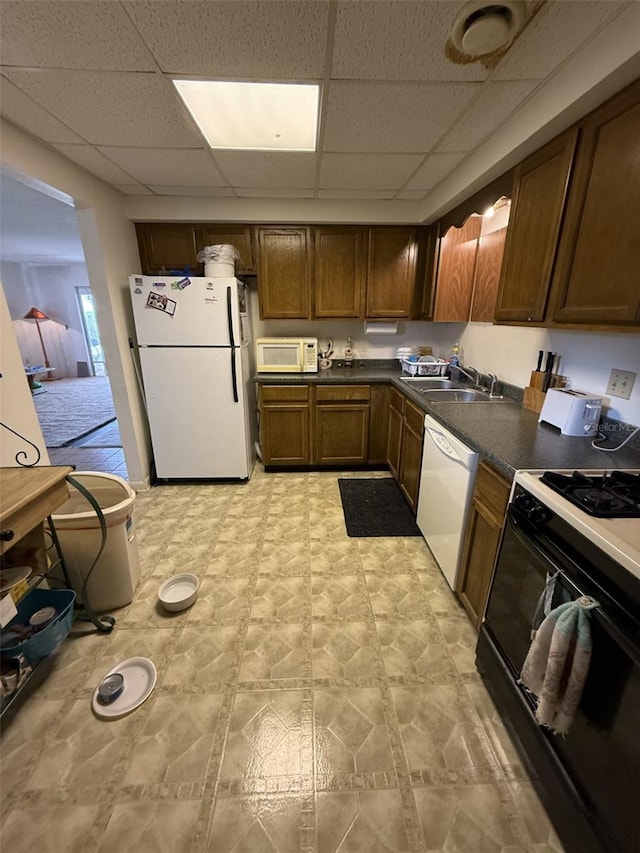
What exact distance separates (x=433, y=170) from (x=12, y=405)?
9.36 feet

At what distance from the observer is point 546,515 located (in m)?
1.06

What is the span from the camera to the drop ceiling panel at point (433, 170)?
2.07 meters

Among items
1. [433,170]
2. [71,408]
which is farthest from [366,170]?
[71,408]

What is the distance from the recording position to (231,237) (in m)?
2.96

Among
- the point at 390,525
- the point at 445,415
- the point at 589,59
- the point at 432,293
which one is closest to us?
the point at 589,59

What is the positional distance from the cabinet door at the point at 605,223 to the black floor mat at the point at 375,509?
1648mm

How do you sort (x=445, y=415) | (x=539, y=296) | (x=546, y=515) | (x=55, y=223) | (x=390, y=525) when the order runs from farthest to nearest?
(x=55, y=223)
(x=390, y=525)
(x=445, y=415)
(x=539, y=296)
(x=546, y=515)

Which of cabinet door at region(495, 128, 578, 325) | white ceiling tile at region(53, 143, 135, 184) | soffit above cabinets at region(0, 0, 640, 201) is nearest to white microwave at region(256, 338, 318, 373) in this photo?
soffit above cabinets at region(0, 0, 640, 201)

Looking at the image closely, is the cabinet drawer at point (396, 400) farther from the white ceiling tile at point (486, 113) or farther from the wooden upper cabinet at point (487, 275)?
the white ceiling tile at point (486, 113)

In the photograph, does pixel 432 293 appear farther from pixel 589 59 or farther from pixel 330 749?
pixel 330 749

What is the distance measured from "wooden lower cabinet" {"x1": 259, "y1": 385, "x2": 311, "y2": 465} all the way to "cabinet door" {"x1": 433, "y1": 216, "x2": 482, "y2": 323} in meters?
1.38

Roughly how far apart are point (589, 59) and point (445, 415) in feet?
4.74

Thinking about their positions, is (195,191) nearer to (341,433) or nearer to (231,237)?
(231,237)

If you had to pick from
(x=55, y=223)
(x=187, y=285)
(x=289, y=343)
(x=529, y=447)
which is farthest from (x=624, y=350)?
(x=55, y=223)
